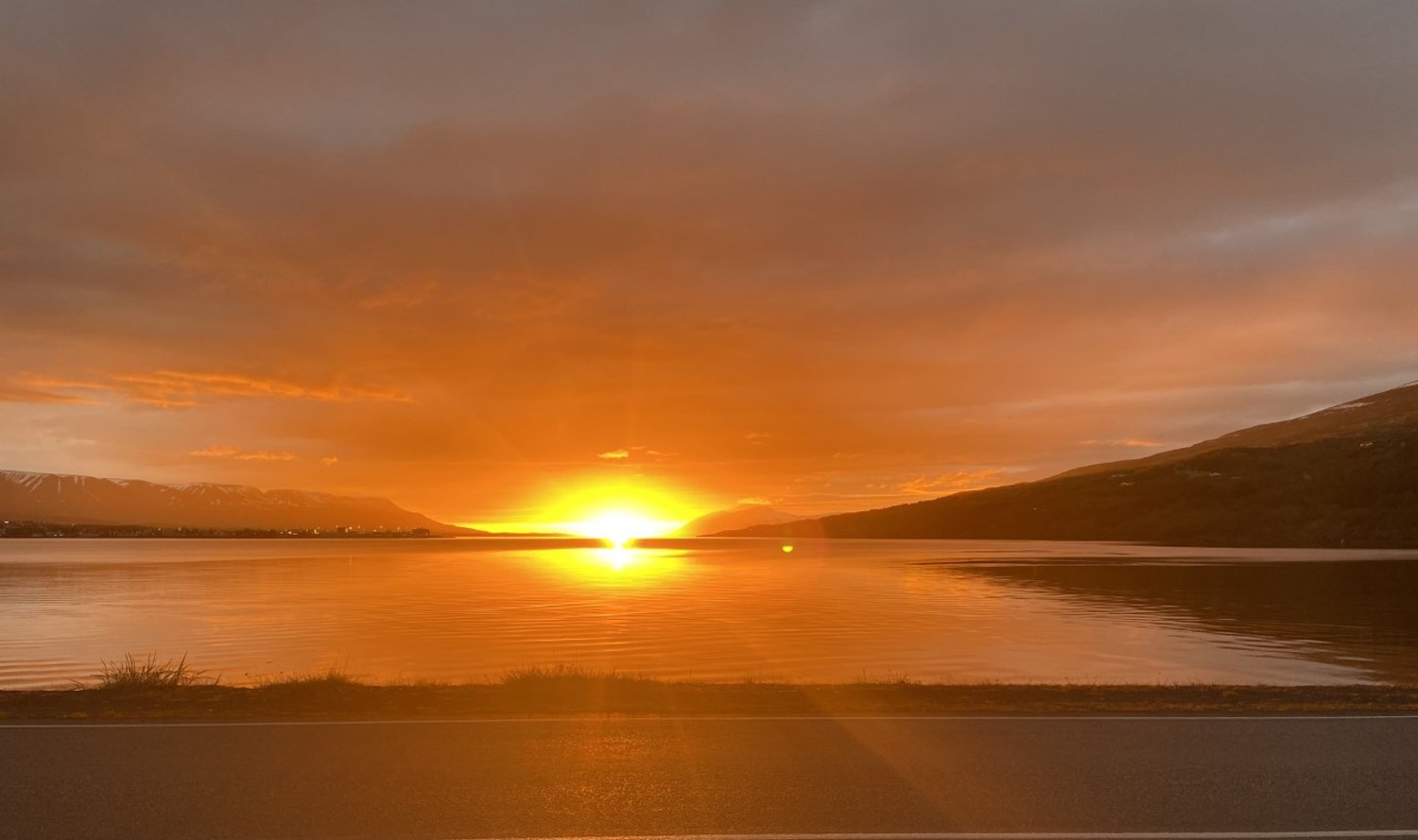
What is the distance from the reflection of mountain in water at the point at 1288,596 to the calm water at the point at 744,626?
0.25m

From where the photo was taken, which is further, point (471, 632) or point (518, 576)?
point (518, 576)

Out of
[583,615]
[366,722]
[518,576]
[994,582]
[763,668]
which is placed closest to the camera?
[366,722]

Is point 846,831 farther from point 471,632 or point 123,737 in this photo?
point 471,632

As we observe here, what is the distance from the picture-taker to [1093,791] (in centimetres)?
1041

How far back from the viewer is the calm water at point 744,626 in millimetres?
30484

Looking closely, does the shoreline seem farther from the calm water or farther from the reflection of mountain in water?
the reflection of mountain in water

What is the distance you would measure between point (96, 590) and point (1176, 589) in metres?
72.2

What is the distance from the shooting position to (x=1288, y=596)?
2391 inches

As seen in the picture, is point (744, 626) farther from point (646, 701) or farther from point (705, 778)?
point (705, 778)

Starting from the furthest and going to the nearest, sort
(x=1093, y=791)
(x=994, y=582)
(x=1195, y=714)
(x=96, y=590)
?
1. (x=994, y=582)
2. (x=96, y=590)
3. (x=1195, y=714)
4. (x=1093, y=791)

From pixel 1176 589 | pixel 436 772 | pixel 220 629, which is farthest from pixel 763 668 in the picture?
pixel 1176 589

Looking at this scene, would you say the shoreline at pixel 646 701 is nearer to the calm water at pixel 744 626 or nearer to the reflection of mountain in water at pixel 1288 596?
the calm water at pixel 744 626

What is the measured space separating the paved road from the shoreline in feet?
3.32

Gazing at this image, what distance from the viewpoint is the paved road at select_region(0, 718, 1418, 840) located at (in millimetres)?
9312
